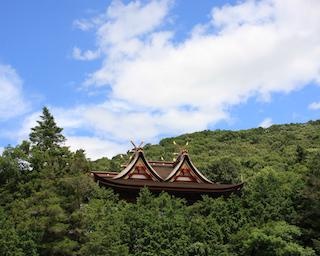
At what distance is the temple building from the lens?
93.2 ft

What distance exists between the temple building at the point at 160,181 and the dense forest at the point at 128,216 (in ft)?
6.21

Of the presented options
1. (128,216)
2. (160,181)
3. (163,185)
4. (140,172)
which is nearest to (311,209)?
(128,216)

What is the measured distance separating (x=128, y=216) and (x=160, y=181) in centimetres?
833

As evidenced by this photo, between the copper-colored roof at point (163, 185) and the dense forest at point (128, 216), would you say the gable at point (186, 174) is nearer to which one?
the copper-colored roof at point (163, 185)

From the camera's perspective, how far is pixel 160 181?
30.4m

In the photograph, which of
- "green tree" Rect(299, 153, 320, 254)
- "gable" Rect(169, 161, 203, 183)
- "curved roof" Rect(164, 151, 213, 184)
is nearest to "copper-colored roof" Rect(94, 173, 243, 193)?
A: "gable" Rect(169, 161, 203, 183)

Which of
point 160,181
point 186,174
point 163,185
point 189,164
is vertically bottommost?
point 163,185

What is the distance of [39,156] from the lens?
25172 mm

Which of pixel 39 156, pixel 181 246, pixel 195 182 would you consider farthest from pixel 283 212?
pixel 39 156

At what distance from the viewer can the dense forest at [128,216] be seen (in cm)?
1981

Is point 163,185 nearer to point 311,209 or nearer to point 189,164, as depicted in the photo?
point 189,164

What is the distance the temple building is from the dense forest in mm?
1892

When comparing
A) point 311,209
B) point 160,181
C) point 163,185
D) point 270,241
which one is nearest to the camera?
point 270,241

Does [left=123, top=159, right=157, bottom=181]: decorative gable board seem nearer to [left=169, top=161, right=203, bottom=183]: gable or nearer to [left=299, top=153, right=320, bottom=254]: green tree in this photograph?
[left=169, top=161, right=203, bottom=183]: gable
